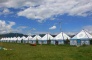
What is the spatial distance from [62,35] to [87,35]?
60.2ft

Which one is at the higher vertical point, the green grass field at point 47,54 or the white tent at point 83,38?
the white tent at point 83,38

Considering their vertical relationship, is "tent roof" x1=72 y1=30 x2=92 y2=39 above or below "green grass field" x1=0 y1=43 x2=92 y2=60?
above

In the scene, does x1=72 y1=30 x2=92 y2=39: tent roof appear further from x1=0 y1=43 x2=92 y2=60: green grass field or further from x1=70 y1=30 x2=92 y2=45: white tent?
x1=0 y1=43 x2=92 y2=60: green grass field

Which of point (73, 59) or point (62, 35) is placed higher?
point (62, 35)

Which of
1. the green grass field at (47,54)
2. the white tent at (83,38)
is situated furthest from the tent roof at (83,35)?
the green grass field at (47,54)

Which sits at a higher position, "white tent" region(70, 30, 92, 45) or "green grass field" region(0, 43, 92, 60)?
"white tent" region(70, 30, 92, 45)

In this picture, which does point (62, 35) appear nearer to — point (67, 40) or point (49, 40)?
point (67, 40)

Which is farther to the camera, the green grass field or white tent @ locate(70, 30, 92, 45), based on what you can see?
white tent @ locate(70, 30, 92, 45)

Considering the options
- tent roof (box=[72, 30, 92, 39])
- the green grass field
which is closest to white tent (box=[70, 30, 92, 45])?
tent roof (box=[72, 30, 92, 39])

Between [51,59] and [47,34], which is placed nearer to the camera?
[51,59]

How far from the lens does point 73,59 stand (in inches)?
932

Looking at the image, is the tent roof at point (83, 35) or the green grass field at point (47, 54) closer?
Answer: the green grass field at point (47, 54)

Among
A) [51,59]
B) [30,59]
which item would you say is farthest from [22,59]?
[51,59]

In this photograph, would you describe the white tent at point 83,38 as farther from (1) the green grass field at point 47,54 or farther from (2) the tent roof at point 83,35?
(1) the green grass field at point 47,54
